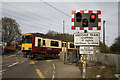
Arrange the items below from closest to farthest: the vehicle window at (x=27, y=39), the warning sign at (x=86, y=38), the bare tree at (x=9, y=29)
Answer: the warning sign at (x=86, y=38), the vehicle window at (x=27, y=39), the bare tree at (x=9, y=29)

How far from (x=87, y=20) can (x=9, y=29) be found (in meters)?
36.8

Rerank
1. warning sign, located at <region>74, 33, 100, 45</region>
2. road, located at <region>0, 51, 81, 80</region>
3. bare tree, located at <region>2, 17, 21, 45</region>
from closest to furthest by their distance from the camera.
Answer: warning sign, located at <region>74, 33, 100, 45</region> → road, located at <region>0, 51, 81, 80</region> → bare tree, located at <region>2, 17, 21, 45</region>

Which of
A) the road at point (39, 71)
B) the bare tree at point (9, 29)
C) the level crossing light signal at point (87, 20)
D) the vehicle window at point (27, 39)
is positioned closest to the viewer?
the level crossing light signal at point (87, 20)

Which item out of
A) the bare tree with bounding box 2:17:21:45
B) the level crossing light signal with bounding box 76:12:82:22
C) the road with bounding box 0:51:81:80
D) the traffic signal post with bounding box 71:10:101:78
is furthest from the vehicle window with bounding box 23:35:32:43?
the bare tree with bounding box 2:17:21:45

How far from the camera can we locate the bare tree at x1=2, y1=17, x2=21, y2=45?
122 ft

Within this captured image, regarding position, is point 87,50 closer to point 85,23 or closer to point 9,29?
point 85,23

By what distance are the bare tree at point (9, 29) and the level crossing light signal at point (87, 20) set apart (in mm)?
35701

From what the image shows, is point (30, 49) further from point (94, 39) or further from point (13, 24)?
point (13, 24)

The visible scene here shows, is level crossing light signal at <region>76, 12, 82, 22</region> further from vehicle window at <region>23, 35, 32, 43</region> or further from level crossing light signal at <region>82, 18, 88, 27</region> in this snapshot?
vehicle window at <region>23, 35, 32, 43</region>

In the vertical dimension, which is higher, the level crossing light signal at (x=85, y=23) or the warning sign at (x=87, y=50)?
the level crossing light signal at (x=85, y=23)

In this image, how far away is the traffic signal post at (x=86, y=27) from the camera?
226 inches

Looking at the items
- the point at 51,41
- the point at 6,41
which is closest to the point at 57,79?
the point at 51,41

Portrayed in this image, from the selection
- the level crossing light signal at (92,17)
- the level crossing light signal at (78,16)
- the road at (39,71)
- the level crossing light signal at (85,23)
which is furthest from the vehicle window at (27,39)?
the level crossing light signal at (92,17)

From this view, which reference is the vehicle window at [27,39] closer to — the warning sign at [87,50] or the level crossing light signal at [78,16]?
the level crossing light signal at [78,16]
